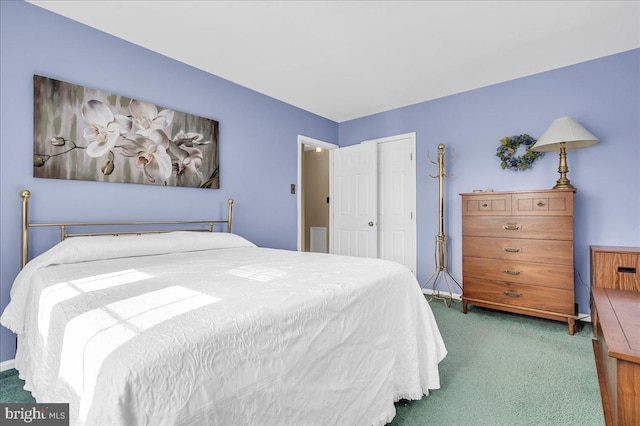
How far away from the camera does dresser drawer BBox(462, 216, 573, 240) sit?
270 cm

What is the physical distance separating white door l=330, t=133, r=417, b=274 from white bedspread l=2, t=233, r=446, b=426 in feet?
7.89

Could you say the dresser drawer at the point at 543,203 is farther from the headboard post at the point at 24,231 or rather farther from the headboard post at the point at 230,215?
the headboard post at the point at 24,231

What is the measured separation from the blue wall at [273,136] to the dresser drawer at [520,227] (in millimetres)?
496

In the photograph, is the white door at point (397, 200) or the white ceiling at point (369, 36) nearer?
the white ceiling at point (369, 36)

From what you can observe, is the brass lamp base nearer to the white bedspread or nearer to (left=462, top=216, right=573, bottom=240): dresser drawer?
(left=462, top=216, right=573, bottom=240): dresser drawer

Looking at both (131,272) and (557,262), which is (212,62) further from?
(557,262)

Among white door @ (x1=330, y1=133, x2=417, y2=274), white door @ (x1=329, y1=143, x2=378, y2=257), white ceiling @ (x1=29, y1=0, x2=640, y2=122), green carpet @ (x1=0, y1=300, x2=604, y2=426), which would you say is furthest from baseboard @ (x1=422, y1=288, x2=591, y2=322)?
white ceiling @ (x1=29, y1=0, x2=640, y2=122)

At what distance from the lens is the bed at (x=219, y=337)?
738 mm

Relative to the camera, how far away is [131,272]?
1.57 m

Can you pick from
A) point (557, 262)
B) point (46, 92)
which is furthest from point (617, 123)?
point (46, 92)

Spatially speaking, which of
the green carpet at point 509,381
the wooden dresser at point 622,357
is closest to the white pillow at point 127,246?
the green carpet at point 509,381

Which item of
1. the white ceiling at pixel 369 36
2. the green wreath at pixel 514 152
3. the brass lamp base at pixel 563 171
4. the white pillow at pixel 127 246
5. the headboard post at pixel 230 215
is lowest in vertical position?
the white pillow at pixel 127 246

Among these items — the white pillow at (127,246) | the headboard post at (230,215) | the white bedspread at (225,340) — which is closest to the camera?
the white bedspread at (225,340)

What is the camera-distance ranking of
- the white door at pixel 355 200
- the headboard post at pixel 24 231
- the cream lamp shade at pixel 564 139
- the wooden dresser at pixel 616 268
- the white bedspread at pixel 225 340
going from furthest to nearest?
the white door at pixel 355 200 < the cream lamp shade at pixel 564 139 < the wooden dresser at pixel 616 268 < the headboard post at pixel 24 231 < the white bedspread at pixel 225 340
